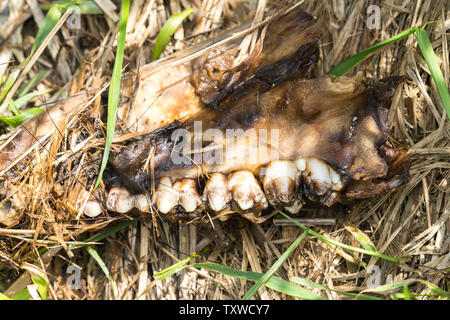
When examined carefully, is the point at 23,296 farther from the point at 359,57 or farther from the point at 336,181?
the point at 359,57

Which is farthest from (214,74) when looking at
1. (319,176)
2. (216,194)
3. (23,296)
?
(23,296)

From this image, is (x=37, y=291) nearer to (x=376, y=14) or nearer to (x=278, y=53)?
(x=278, y=53)

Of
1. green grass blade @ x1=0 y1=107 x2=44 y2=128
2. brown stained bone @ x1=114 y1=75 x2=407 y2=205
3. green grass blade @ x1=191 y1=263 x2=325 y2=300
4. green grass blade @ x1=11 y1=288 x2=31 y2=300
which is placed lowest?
green grass blade @ x1=11 y1=288 x2=31 y2=300

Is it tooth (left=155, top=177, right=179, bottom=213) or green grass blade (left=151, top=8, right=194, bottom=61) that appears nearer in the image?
tooth (left=155, top=177, right=179, bottom=213)

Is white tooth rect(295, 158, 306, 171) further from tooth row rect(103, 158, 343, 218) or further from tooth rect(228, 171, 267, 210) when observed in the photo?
tooth rect(228, 171, 267, 210)

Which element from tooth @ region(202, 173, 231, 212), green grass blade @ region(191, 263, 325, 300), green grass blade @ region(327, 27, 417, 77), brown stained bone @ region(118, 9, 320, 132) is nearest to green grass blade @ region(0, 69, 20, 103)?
brown stained bone @ region(118, 9, 320, 132)

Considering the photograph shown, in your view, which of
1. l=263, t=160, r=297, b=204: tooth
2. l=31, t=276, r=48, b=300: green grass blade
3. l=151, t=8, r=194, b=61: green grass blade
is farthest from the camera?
l=151, t=8, r=194, b=61: green grass blade
